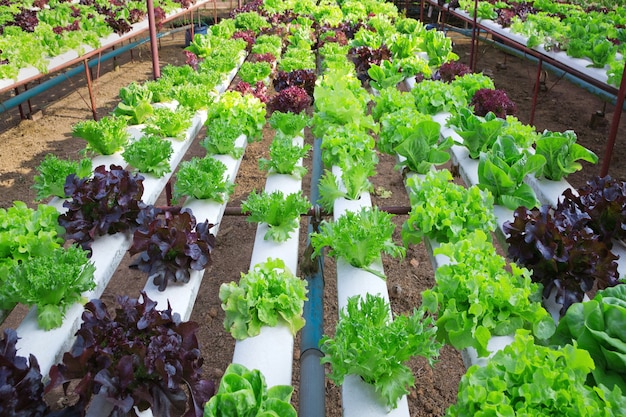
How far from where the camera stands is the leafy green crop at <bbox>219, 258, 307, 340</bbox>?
351 cm

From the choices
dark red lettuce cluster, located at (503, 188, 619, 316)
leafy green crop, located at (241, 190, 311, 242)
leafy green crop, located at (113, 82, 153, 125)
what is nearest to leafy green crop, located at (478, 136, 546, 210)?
dark red lettuce cluster, located at (503, 188, 619, 316)

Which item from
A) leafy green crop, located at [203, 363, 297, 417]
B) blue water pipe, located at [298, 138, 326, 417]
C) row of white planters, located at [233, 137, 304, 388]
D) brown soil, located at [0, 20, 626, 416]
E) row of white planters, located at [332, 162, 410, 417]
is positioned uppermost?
leafy green crop, located at [203, 363, 297, 417]

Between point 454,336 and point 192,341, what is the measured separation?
154 cm

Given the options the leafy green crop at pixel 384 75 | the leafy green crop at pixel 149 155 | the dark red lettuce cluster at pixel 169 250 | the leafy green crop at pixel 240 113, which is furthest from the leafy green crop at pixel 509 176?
the leafy green crop at pixel 384 75

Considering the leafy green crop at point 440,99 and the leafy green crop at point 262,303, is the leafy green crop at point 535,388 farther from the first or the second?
the leafy green crop at point 440,99

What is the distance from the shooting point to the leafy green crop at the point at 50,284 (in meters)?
3.38

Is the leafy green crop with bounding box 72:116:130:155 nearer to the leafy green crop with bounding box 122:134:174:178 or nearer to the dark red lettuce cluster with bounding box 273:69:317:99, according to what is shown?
the leafy green crop with bounding box 122:134:174:178

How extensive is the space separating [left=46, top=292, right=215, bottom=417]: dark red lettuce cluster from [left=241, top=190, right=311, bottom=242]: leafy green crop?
1.51 metres

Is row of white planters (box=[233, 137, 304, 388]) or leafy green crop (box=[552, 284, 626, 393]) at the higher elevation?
leafy green crop (box=[552, 284, 626, 393])

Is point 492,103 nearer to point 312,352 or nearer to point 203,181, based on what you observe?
point 203,181

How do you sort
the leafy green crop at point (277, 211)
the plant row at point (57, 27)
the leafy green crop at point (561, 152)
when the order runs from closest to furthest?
the leafy green crop at point (277, 211)
the leafy green crop at point (561, 152)
the plant row at point (57, 27)

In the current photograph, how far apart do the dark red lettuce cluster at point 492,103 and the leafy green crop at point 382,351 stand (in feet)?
13.3

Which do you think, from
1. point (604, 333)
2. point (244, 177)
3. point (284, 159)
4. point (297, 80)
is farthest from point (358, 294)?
point (297, 80)

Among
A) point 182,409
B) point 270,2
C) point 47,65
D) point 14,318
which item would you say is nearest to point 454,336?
point 182,409
